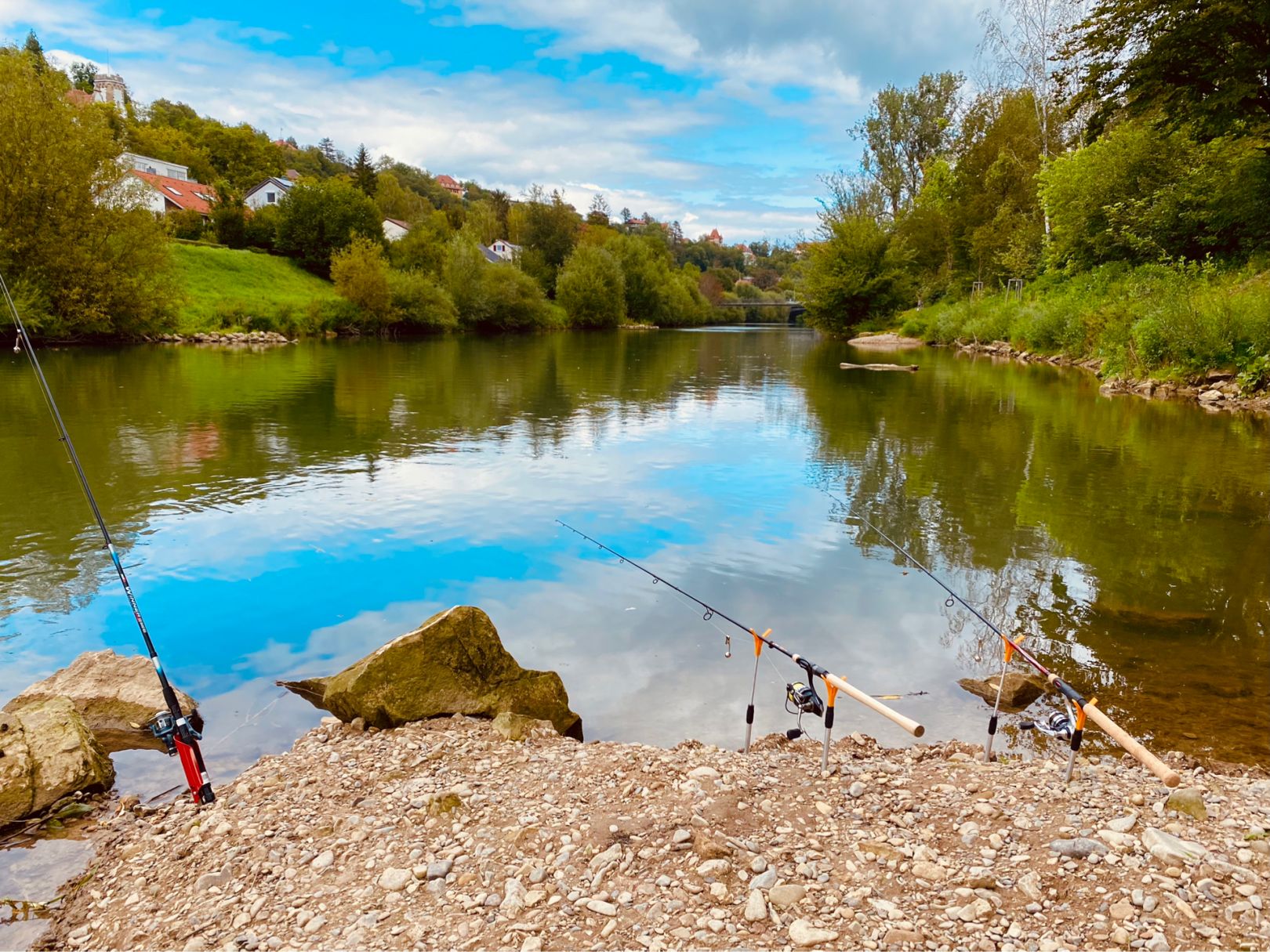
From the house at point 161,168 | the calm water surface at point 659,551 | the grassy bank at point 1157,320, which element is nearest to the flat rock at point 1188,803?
the calm water surface at point 659,551

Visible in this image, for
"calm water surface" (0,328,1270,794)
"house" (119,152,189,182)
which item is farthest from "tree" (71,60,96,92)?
"calm water surface" (0,328,1270,794)

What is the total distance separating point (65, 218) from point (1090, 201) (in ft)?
153

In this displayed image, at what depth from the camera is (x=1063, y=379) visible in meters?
29.7

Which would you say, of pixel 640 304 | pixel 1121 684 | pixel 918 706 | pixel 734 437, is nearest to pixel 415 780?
pixel 918 706

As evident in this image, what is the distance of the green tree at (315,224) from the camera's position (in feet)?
230

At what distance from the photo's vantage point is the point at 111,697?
21.0 ft

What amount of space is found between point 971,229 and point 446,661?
5617 cm

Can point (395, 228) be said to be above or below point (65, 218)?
above

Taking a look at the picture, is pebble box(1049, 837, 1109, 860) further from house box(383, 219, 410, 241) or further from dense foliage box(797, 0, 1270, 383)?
house box(383, 219, 410, 241)

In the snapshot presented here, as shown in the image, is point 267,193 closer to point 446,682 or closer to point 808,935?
point 446,682

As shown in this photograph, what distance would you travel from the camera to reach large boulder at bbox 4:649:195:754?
6191mm

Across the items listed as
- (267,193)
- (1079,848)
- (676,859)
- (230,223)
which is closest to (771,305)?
(267,193)

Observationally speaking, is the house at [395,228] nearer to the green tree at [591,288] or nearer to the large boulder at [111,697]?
the green tree at [591,288]

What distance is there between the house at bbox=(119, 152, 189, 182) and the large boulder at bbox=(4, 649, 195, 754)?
9472 centimetres
